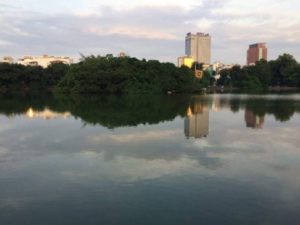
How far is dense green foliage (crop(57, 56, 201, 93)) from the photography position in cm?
4094

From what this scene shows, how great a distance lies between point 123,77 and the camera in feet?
136

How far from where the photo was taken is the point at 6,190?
5.87m

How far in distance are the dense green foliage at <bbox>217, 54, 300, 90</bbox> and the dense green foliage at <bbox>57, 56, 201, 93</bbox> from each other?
22.1 metres

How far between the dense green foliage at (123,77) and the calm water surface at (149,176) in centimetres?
2847

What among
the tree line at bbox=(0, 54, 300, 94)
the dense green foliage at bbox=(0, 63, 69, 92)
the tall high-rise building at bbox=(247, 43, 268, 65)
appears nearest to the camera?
the tree line at bbox=(0, 54, 300, 94)

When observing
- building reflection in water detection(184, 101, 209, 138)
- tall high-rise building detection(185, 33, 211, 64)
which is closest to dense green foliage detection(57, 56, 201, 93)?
building reflection in water detection(184, 101, 209, 138)

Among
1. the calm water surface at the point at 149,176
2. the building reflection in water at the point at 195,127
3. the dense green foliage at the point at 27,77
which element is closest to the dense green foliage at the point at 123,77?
the dense green foliage at the point at 27,77

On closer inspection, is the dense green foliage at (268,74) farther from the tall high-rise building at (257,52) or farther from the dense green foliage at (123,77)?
the tall high-rise building at (257,52)

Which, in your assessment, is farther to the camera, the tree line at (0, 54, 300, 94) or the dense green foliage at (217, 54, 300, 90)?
the dense green foliage at (217, 54, 300, 90)

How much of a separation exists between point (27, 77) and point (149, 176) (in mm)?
49150

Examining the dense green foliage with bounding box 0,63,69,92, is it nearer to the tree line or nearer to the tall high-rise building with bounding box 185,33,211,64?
the tree line

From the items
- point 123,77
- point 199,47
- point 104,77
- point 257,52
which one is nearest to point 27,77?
point 104,77

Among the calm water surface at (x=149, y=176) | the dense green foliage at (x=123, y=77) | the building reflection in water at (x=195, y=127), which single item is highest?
the dense green foliage at (x=123, y=77)

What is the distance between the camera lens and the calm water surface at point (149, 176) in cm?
485
